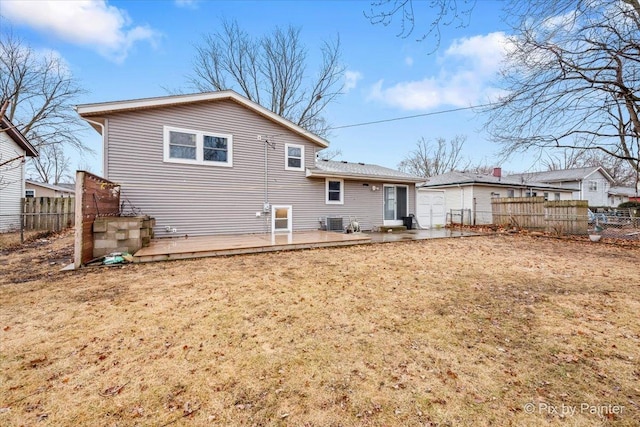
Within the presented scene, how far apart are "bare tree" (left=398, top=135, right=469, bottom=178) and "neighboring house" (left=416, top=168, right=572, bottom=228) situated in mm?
12594

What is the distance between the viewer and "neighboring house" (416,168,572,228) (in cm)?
1477

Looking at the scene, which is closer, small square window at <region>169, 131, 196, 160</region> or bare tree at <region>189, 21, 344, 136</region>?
small square window at <region>169, 131, 196, 160</region>

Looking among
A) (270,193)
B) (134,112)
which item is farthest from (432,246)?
(134,112)

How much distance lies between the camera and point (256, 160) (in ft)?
34.2

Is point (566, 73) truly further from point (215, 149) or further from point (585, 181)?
point (585, 181)

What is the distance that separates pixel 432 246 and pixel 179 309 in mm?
7659

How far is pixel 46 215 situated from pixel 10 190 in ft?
7.21

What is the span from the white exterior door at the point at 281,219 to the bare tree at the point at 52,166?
107 feet

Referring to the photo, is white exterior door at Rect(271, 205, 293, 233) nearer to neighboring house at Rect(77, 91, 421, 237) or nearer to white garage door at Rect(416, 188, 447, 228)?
neighboring house at Rect(77, 91, 421, 237)

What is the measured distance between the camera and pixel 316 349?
9.03ft

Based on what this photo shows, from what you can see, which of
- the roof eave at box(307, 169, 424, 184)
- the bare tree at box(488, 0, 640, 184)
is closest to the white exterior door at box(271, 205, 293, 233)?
the roof eave at box(307, 169, 424, 184)

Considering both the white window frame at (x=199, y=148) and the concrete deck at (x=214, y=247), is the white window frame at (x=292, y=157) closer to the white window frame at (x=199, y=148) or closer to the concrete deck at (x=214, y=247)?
the white window frame at (x=199, y=148)

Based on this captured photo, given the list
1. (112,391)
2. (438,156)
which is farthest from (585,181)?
(112,391)

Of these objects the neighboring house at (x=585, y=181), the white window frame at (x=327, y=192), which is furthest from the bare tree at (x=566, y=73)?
the neighboring house at (x=585, y=181)
